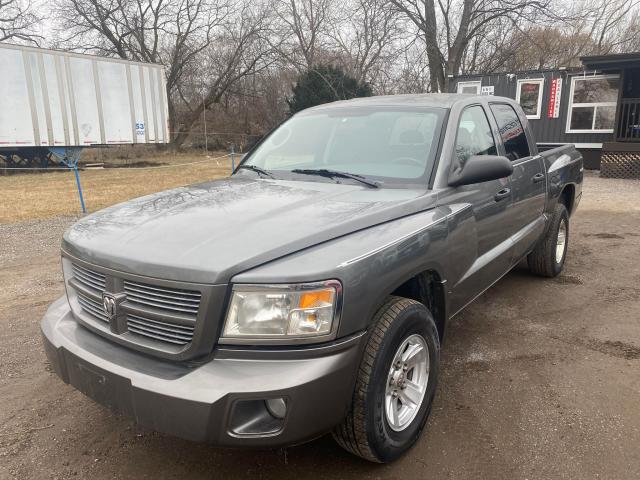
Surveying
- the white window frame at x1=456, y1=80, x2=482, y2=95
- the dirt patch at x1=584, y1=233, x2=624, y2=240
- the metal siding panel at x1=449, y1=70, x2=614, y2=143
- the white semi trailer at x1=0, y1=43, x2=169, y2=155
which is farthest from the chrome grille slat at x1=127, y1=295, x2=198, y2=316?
the white window frame at x1=456, y1=80, x2=482, y2=95

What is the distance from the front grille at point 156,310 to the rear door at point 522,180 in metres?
2.61

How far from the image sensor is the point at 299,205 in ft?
8.77

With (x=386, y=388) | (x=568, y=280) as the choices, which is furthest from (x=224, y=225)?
(x=568, y=280)

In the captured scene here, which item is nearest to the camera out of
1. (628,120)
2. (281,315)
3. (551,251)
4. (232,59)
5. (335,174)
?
(281,315)

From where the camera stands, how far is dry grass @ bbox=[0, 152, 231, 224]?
35.0 ft

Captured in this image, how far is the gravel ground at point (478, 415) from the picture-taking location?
250cm

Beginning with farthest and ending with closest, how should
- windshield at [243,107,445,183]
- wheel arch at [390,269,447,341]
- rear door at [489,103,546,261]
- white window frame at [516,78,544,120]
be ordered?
white window frame at [516,78,544,120] < rear door at [489,103,546,261] < windshield at [243,107,445,183] < wheel arch at [390,269,447,341]

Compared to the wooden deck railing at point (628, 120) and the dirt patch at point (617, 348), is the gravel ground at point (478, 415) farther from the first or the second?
the wooden deck railing at point (628, 120)

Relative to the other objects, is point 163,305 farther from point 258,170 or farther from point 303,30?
point 303,30

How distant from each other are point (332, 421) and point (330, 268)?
0.62 m

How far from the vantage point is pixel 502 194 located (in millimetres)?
3654

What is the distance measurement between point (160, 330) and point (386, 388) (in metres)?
1.03

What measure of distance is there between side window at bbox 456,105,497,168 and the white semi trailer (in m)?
17.1

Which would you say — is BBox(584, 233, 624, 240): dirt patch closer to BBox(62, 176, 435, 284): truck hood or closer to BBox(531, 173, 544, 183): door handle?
BBox(531, 173, 544, 183): door handle
